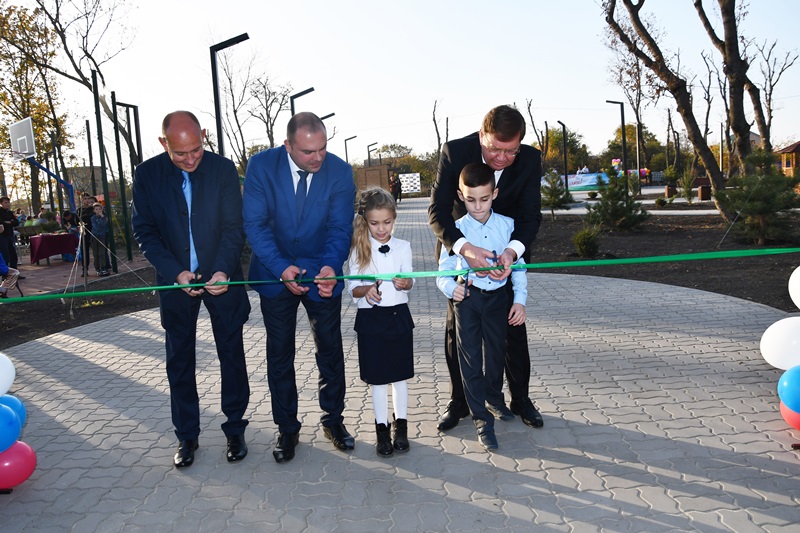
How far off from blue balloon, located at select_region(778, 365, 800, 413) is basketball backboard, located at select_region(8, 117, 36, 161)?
18.2m

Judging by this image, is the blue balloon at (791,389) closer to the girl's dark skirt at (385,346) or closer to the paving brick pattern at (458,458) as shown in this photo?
the paving brick pattern at (458,458)

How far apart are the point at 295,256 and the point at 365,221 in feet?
1.57

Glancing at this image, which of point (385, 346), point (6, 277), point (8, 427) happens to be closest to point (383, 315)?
point (385, 346)

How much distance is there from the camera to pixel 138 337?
26.1 feet

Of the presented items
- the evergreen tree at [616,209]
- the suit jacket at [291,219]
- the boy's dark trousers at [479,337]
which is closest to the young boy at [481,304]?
the boy's dark trousers at [479,337]

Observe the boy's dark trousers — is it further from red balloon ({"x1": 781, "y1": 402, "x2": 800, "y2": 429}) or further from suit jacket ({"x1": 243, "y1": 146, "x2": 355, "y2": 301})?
red balloon ({"x1": 781, "y1": 402, "x2": 800, "y2": 429})

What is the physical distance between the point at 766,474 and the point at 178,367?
3.37m

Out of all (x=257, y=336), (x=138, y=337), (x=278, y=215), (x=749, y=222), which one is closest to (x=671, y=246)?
(x=749, y=222)

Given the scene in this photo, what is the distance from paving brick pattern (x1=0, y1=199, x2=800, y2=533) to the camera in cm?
321

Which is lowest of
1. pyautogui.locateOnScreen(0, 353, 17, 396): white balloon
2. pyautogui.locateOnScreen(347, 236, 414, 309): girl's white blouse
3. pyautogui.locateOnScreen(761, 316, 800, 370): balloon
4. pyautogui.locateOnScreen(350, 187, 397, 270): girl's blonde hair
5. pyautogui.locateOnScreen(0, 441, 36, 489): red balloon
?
pyautogui.locateOnScreen(0, 441, 36, 489): red balloon

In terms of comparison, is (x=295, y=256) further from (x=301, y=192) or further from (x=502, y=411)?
(x=502, y=411)

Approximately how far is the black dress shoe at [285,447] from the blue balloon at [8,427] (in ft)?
4.76

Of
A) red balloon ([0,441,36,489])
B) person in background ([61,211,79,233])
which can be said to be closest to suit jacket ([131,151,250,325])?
red balloon ([0,441,36,489])

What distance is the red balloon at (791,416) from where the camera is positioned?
12.5 ft
